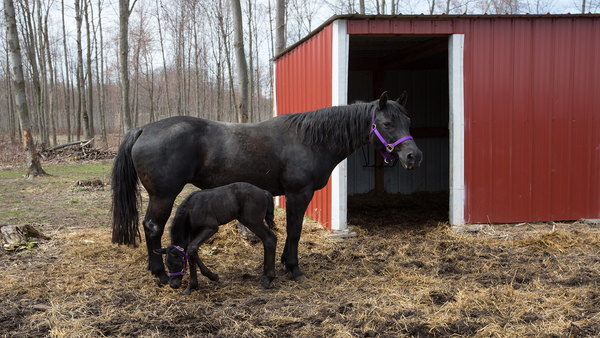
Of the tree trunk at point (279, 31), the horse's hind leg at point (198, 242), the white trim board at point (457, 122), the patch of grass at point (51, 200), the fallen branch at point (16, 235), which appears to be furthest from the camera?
the tree trunk at point (279, 31)

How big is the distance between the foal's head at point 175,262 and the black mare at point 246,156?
0.35 metres

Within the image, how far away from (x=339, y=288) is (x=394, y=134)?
5.20 ft

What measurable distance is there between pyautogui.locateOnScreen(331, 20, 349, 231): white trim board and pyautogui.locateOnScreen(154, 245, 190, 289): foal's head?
317 centimetres

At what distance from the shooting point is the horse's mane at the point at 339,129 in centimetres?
485

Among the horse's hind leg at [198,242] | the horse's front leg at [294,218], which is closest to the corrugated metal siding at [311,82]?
the horse's front leg at [294,218]

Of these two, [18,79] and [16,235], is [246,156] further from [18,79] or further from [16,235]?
[18,79]

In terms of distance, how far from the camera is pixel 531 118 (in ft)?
23.3

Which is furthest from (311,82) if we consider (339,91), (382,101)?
(382,101)

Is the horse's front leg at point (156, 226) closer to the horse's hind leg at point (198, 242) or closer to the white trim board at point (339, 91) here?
the horse's hind leg at point (198, 242)

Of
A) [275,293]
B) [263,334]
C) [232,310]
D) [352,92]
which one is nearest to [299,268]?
[275,293]

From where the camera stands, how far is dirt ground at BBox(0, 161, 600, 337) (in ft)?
10.9

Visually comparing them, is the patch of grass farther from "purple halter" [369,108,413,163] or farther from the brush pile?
"purple halter" [369,108,413,163]

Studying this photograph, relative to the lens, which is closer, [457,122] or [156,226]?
[156,226]

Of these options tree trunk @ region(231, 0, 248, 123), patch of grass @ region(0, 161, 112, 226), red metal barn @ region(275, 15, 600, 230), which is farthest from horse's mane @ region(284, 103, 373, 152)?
tree trunk @ region(231, 0, 248, 123)
